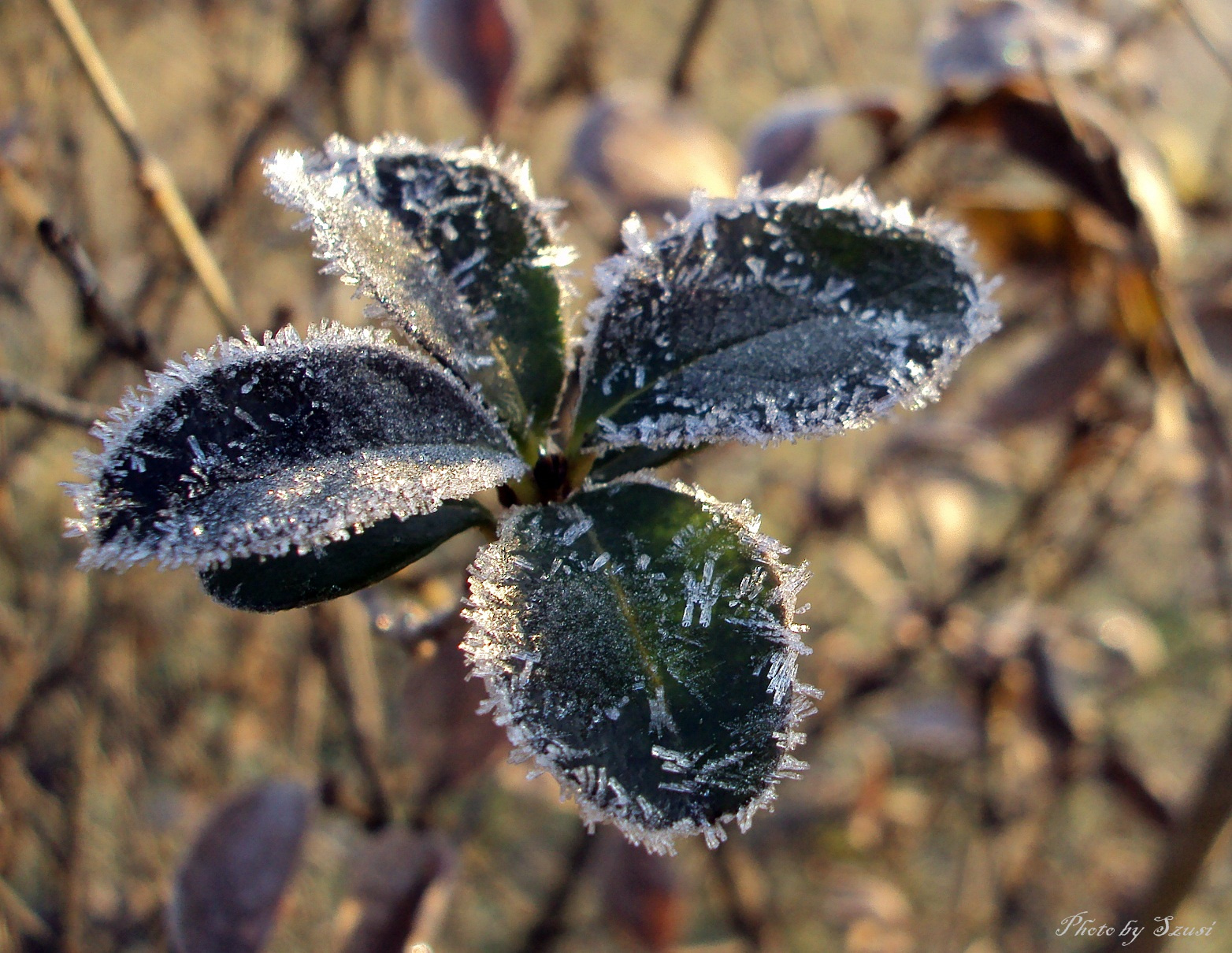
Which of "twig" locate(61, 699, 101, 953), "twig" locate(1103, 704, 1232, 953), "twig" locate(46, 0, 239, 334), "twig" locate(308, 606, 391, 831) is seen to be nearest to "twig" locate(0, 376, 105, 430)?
"twig" locate(46, 0, 239, 334)

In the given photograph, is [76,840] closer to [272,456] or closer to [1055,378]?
[272,456]

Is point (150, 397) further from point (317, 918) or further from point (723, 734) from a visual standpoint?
point (317, 918)

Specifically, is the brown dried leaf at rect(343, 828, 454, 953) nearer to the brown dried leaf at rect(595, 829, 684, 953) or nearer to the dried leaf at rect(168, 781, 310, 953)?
the dried leaf at rect(168, 781, 310, 953)

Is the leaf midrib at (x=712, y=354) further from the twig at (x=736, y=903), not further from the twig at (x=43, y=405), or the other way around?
the twig at (x=736, y=903)

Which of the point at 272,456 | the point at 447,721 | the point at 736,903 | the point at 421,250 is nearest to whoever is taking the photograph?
the point at 272,456

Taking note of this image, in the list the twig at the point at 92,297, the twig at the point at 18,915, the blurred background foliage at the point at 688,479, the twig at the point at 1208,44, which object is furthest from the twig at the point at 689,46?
the twig at the point at 18,915

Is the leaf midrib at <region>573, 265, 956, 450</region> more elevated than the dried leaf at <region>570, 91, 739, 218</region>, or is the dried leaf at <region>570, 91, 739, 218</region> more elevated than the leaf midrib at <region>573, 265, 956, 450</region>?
the dried leaf at <region>570, 91, 739, 218</region>

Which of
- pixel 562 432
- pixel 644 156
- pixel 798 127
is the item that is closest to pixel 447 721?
pixel 562 432
